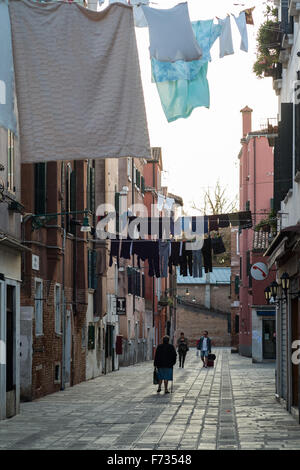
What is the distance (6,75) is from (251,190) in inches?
1856

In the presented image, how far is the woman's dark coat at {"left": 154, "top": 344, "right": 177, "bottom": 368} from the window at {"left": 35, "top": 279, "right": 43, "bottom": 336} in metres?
3.26

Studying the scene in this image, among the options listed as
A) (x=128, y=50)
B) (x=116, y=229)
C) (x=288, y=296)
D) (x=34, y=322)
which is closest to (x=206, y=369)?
(x=116, y=229)

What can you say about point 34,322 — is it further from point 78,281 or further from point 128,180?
point 128,180

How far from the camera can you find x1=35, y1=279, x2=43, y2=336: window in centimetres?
2673

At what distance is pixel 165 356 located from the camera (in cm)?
2788

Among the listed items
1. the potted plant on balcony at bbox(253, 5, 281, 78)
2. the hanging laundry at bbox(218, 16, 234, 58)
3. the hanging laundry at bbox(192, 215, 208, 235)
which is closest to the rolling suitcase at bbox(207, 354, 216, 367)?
the hanging laundry at bbox(192, 215, 208, 235)

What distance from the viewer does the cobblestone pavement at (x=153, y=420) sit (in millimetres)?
16016

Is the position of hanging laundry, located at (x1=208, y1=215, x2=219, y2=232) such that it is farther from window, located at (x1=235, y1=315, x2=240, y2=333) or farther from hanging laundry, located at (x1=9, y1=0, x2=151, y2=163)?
window, located at (x1=235, y1=315, x2=240, y2=333)

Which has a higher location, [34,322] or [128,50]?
[128,50]

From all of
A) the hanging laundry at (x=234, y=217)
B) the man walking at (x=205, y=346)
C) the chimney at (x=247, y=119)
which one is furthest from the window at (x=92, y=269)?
the chimney at (x=247, y=119)

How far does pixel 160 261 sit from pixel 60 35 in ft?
76.5

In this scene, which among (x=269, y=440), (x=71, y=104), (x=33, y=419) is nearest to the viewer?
(x=71, y=104)

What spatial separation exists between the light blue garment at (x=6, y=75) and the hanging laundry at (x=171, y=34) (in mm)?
1961

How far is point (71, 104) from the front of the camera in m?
14.2
